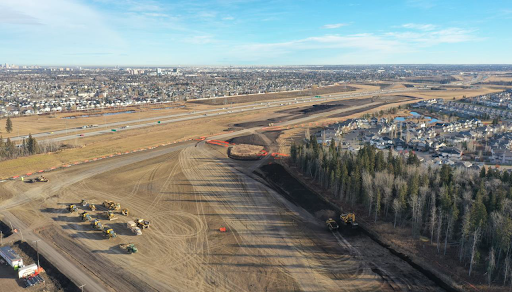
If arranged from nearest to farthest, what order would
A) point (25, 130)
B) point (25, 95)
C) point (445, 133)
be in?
point (445, 133) < point (25, 130) < point (25, 95)

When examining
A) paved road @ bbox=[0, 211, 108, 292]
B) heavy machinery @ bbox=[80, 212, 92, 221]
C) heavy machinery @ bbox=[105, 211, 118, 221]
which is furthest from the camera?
heavy machinery @ bbox=[105, 211, 118, 221]

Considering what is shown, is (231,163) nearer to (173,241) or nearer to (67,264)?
(173,241)

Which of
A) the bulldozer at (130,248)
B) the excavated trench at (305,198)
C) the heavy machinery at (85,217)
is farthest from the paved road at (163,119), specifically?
the bulldozer at (130,248)

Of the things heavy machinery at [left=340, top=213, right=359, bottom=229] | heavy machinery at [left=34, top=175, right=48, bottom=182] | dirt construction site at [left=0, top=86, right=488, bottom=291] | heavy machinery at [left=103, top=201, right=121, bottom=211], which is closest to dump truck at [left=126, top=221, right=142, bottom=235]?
dirt construction site at [left=0, top=86, right=488, bottom=291]

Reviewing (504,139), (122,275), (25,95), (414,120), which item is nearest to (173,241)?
(122,275)

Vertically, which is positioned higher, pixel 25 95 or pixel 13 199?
pixel 25 95

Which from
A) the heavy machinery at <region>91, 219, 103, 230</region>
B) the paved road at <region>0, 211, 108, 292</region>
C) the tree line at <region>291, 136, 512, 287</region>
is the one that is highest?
the tree line at <region>291, 136, 512, 287</region>

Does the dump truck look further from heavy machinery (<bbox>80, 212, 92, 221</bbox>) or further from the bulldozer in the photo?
heavy machinery (<bbox>80, 212, 92, 221</bbox>)

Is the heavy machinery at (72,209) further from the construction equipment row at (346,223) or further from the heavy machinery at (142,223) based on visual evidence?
the construction equipment row at (346,223)
